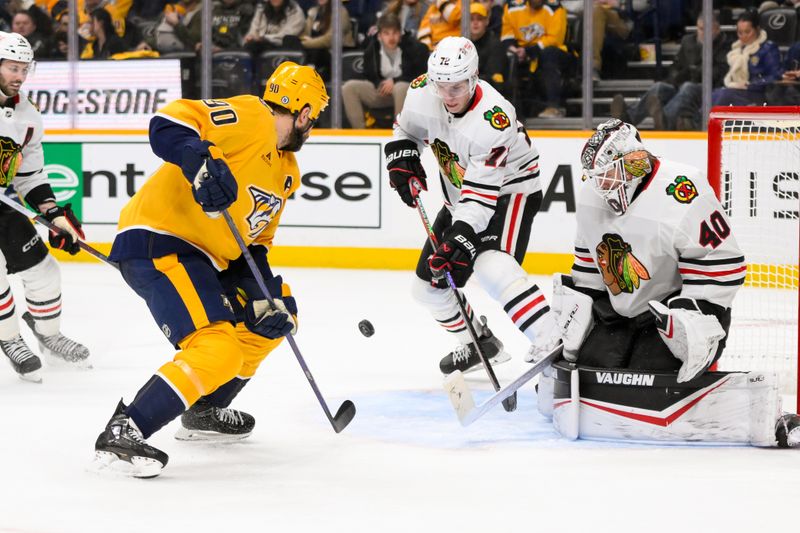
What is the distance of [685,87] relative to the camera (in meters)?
6.67

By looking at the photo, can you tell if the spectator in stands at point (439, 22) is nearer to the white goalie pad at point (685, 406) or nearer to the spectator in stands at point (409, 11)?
the spectator in stands at point (409, 11)

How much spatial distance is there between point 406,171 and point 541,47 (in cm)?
302

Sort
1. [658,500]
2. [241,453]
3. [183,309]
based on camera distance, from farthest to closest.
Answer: [241,453], [183,309], [658,500]

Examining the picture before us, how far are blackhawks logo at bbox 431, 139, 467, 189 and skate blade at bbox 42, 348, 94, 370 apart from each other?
1.49 metres

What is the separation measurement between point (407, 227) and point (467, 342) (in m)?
2.65

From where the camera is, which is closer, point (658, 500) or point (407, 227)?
point (658, 500)

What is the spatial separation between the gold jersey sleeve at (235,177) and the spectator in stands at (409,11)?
4.11 metres

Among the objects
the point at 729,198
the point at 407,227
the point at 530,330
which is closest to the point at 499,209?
the point at 530,330

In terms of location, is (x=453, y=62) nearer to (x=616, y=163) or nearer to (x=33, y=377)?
(x=616, y=163)

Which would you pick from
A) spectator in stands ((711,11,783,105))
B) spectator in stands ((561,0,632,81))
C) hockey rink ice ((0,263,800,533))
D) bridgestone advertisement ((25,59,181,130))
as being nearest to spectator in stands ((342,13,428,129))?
spectator in stands ((561,0,632,81))

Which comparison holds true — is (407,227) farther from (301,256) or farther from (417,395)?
(417,395)

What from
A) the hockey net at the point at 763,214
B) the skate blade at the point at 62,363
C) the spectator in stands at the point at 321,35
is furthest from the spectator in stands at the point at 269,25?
the hockey net at the point at 763,214

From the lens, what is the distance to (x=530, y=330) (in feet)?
12.6

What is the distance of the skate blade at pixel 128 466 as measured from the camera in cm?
286
